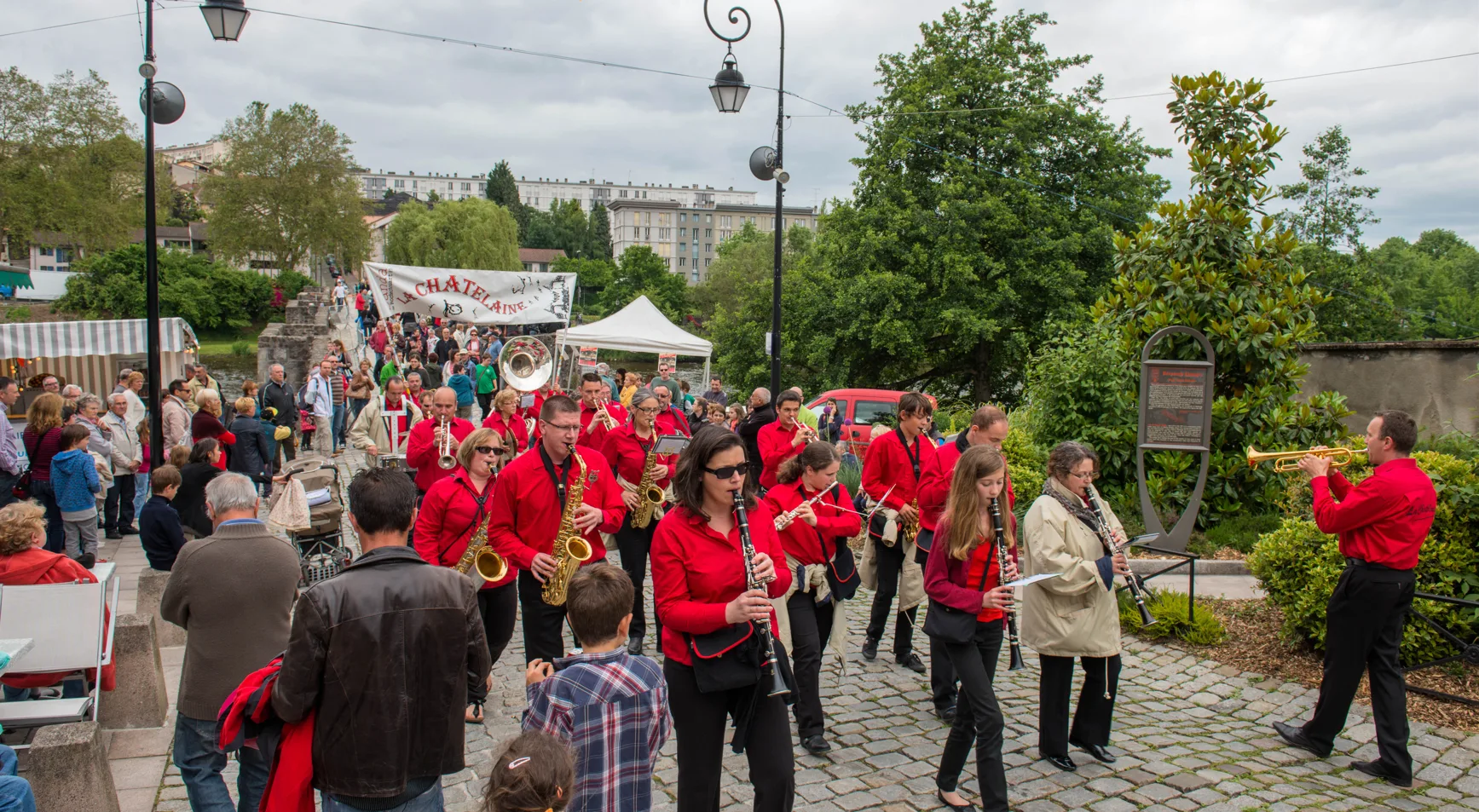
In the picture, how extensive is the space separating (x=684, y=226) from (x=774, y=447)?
134 m

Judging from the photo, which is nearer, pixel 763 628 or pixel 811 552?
pixel 763 628

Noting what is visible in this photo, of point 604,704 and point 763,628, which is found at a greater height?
point 763,628

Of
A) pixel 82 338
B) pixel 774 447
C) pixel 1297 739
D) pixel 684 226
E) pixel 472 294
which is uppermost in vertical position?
pixel 684 226

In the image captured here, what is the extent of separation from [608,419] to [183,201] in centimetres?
9340

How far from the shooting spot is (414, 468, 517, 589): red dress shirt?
17.7 ft

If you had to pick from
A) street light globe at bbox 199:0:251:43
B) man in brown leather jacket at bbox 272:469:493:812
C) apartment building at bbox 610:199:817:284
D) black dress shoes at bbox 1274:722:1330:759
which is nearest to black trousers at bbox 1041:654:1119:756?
black dress shoes at bbox 1274:722:1330:759

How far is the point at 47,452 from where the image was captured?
28.3ft

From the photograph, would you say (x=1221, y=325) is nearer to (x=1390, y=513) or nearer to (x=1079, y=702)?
(x=1390, y=513)

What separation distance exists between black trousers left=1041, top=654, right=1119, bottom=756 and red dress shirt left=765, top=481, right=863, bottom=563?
121 centimetres

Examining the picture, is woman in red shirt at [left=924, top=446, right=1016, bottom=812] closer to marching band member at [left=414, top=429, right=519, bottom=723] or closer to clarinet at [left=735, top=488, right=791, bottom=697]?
clarinet at [left=735, top=488, right=791, bottom=697]

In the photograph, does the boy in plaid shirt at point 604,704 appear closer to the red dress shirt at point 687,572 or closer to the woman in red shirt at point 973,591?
the red dress shirt at point 687,572

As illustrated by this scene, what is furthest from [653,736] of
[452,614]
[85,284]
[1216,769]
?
[85,284]

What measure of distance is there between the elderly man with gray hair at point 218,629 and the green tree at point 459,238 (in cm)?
6489

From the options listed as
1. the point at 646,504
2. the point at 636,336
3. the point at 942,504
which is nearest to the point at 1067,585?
the point at 942,504
